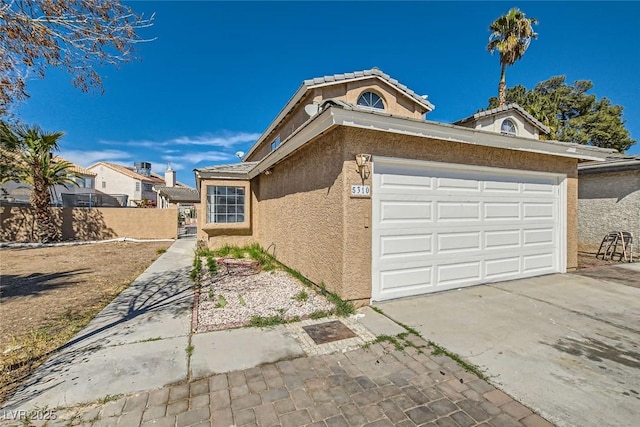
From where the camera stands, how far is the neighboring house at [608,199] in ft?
31.9

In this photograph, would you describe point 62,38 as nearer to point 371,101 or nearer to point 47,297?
point 47,297

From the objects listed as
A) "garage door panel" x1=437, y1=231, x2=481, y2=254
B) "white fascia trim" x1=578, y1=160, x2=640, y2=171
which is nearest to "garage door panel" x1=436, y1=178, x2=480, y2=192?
"garage door panel" x1=437, y1=231, x2=481, y2=254

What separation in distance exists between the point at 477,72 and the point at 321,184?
55.4 ft

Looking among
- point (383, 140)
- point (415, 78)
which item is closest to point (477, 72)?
point (415, 78)

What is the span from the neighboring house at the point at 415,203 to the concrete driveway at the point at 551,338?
0.67 meters

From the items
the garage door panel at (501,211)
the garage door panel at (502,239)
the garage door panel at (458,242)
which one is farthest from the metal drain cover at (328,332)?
the garage door panel at (501,211)

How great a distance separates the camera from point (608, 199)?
1041 cm

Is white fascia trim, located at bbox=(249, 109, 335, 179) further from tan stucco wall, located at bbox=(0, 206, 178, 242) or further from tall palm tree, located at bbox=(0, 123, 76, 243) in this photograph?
tall palm tree, located at bbox=(0, 123, 76, 243)

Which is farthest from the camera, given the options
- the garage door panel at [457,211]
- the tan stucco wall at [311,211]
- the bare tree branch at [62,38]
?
the garage door panel at [457,211]

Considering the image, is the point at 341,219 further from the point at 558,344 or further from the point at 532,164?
the point at 532,164

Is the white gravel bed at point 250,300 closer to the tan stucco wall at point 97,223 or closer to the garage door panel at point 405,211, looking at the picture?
the garage door panel at point 405,211

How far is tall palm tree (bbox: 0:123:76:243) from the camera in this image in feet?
49.8

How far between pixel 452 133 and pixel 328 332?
4345 mm

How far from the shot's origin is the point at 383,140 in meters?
5.27
